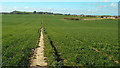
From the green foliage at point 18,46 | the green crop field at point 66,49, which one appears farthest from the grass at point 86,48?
the green foliage at point 18,46

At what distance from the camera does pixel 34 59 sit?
1917 centimetres

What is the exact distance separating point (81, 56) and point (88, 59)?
1582 mm

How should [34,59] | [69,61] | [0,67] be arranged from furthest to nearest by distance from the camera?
[34,59] → [69,61] → [0,67]

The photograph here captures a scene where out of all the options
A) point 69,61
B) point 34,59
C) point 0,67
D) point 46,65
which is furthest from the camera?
point 34,59

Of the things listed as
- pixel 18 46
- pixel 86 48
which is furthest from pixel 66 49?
pixel 18 46

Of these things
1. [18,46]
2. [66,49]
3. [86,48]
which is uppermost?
[18,46]

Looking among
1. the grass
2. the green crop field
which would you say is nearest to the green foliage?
the green crop field

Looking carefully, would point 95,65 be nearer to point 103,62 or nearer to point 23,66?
point 103,62

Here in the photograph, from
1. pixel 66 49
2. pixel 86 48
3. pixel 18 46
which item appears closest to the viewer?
pixel 66 49

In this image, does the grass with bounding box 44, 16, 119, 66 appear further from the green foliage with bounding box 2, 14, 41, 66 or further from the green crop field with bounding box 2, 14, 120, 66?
the green foliage with bounding box 2, 14, 41, 66

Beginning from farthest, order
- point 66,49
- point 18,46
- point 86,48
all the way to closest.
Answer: point 18,46, point 86,48, point 66,49

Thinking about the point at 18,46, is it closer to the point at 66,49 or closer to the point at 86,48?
the point at 66,49

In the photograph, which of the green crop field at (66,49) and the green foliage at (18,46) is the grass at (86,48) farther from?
the green foliage at (18,46)

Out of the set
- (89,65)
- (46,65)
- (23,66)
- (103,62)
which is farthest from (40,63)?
(103,62)
